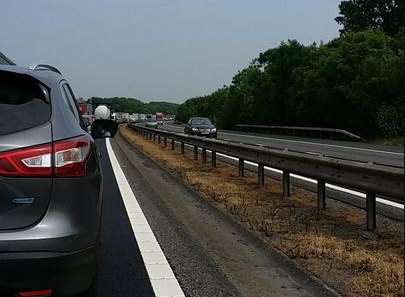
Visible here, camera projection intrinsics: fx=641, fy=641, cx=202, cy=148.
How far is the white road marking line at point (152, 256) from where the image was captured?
5.50 m

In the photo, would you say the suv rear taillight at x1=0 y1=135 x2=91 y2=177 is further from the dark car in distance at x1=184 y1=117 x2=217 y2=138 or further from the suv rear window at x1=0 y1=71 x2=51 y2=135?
the dark car in distance at x1=184 y1=117 x2=217 y2=138

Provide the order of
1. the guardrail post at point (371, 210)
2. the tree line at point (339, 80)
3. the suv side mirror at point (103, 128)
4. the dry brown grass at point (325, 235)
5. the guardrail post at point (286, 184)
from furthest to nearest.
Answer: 1. the tree line at point (339, 80)
2. the guardrail post at point (286, 184)
3. the guardrail post at point (371, 210)
4. the suv side mirror at point (103, 128)
5. the dry brown grass at point (325, 235)

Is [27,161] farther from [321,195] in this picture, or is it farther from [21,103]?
[321,195]

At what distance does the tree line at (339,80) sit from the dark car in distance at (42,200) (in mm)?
18095

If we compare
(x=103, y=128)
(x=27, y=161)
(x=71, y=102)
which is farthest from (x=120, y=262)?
(x=27, y=161)

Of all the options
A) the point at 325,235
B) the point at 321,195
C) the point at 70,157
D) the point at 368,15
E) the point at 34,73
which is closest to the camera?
the point at 70,157

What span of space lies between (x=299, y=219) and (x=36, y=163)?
17.7 feet

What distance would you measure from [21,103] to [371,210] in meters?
4.79

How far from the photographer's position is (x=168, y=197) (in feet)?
37.3

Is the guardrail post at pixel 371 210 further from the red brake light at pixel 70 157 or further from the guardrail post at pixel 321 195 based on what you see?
the red brake light at pixel 70 157

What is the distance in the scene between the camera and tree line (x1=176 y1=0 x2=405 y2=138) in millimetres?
38138

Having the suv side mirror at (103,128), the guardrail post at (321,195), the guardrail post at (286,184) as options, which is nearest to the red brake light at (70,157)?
the suv side mirror at (103,128)

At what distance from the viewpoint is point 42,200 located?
3.95 metres

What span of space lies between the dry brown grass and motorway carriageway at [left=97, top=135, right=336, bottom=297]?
0.85 feet
